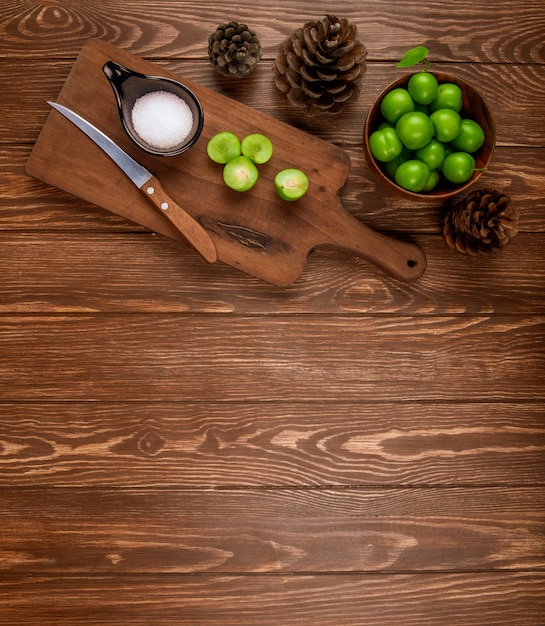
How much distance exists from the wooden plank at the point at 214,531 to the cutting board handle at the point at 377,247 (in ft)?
1.27

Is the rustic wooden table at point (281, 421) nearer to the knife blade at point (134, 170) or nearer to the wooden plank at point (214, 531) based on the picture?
the wooden plank at point (214, 531)

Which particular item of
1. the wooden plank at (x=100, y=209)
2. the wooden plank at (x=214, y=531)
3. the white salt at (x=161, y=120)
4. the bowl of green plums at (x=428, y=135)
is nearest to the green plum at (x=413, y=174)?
the bowl of green plums at (x=428, y=135)

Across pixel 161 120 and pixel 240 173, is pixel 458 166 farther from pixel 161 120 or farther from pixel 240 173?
pixel 161 120

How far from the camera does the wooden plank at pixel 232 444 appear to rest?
1001 millimetres

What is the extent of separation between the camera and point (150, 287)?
39.3 inches

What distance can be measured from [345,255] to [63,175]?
1.58 ft

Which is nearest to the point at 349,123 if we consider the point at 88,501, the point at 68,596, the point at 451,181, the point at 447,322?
the point at 451,181

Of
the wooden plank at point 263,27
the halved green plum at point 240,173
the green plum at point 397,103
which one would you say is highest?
the wooden plank at point 263,27

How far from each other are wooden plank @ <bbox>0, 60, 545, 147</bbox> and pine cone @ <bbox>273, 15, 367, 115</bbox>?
0.17 ft

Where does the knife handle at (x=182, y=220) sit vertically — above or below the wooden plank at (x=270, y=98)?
below

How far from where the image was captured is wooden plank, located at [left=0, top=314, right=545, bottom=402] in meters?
1.00

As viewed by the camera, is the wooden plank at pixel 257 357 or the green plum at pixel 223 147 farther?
the wooden plank at pixel 257 357

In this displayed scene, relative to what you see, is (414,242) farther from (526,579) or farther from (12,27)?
(12,27)

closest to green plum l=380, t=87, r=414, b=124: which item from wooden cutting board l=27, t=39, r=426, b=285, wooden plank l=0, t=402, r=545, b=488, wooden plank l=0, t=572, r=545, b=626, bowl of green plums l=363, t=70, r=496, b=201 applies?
bowl of green plums l=363, t=70, r=496, b=201
